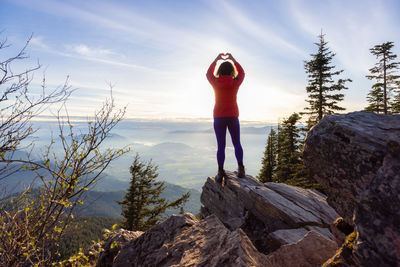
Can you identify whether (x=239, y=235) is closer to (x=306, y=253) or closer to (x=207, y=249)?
(x=207, y=249)

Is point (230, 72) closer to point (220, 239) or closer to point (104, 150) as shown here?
point (104, 150)

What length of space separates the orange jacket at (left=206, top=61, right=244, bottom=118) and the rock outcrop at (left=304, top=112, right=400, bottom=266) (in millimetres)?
2789

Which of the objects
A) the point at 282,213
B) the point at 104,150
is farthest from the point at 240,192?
the point at 104,150

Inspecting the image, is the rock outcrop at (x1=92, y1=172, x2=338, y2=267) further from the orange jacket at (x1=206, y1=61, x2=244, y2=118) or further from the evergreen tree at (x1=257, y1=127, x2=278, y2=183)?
the evergreen tree at (x1=257, y1=127, x2=278, y2=183)

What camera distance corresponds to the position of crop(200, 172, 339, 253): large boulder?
600 centimetres

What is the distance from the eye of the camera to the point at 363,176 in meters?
3.23

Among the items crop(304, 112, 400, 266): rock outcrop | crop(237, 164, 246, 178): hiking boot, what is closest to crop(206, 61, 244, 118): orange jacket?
crop(237, 164, 246, 178): hiking boot

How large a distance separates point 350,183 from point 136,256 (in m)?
4.77

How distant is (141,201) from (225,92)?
21.2m

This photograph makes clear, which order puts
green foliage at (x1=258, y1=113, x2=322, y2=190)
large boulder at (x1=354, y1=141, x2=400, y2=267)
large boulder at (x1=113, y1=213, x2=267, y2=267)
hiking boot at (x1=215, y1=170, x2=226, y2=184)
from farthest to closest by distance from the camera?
green foliage at (x1=258, y1=113, x2=322, y2=190) → hiking boot at (x1=215, y1=170, x2=226, y2=184) → large boulder at (x1=113, y1=213, x2=267, y2=267) → large boulder at (x1=354, y1=141, x2=400, y2=267)

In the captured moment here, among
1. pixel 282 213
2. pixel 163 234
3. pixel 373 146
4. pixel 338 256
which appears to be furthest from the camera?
pixel 282 213

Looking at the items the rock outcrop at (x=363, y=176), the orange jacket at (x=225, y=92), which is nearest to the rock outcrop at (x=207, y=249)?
the rock outcrop at (x=363, y=176)

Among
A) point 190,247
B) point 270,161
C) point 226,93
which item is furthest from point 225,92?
point 270,161

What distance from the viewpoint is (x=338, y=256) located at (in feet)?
8.84
